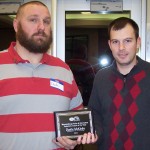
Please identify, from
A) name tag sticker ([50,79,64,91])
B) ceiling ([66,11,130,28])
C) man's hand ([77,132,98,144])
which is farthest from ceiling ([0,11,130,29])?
man's hand ([77,132,98,144])

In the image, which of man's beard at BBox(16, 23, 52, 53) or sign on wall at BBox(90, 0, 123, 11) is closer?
man's beard at BBox(16, 23, 52, 53)

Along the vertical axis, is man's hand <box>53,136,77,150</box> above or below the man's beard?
below

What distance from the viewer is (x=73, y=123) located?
176 centimetres

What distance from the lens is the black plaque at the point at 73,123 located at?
1.74 metres

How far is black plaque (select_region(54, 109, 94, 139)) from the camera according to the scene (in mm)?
1739

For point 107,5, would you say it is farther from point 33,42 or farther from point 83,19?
point 33,42

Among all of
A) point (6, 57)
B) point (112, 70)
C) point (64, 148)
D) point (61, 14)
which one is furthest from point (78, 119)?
point (61, 14)

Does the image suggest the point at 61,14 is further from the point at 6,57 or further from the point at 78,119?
the point at 78,119

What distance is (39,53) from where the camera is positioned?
1874mm

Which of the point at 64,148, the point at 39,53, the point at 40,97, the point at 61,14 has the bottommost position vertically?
the point at 64,148

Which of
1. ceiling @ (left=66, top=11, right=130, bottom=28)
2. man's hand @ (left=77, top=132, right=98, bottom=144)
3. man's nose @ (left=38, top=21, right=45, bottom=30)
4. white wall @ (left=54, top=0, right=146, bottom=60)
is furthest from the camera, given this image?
ceiling @ (left=66, top=11, right=130, bottom=28)

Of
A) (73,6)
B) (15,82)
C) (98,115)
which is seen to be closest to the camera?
(15,82)

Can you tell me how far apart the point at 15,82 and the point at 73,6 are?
142cm

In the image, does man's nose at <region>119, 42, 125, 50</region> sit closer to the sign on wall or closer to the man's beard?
the man's beard
